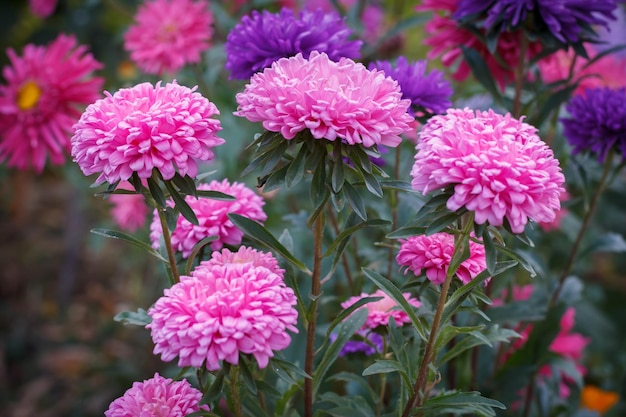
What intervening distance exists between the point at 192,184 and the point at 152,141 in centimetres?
6

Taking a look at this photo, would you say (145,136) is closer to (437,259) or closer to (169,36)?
(437,259)

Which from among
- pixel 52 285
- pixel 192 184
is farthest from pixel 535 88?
pixel 52 285

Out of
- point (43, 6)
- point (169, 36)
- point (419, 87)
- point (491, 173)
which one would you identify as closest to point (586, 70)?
point (419, 87)

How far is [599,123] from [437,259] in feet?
1.30

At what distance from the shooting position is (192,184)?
596 millimetres

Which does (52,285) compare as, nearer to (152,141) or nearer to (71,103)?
(71,103)

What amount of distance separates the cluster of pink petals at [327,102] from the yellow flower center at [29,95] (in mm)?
745

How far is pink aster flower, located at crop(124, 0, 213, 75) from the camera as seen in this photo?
44.6 inches

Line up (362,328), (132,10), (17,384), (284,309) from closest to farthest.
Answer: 1. (284,309)
2. (362,328)
3. (132,10)
4. (17,384)

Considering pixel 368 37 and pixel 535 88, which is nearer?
pixel 535 88

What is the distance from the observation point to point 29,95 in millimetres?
1181

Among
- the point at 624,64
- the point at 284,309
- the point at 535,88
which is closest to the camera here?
the point at 284,309

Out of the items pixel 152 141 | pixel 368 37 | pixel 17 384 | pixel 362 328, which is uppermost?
pixel 152 141

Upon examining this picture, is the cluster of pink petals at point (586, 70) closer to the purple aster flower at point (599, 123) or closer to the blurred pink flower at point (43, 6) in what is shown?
the purple aster flower at point (599, 123)
